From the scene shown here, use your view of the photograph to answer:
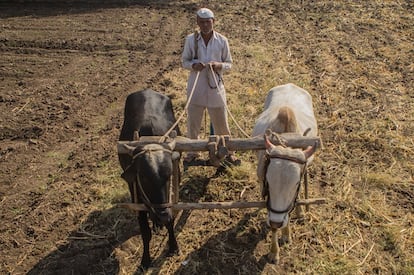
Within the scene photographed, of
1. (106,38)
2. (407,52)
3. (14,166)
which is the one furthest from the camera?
(106,38)

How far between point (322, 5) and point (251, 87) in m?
6.76

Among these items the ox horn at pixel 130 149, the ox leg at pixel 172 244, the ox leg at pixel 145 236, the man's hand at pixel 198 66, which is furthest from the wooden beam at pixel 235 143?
the man's hand at pixel 198 66

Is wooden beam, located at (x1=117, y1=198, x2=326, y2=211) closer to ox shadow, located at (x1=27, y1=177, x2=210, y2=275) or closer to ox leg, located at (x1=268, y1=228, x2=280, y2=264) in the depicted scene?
ox leg, located at (x1=268, y1=228, x2=280, y2=264)

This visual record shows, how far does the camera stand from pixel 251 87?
8.98 m

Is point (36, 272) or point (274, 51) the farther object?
point (274, 51)

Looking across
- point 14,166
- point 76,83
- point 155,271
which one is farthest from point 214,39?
point 76,83

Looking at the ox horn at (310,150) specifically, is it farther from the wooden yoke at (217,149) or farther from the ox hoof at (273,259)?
the ox hoof at (273,259)

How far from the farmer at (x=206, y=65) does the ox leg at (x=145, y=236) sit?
186 centimetres

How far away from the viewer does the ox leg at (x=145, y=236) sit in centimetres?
477

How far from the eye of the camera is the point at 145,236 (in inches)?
189

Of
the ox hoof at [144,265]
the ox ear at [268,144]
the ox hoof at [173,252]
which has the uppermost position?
the ox ear at [268,144]

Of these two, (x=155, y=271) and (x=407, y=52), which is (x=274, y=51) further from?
(x=155, y=271)

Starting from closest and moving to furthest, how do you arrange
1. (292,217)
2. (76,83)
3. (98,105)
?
1. (292,217)
2. (98,105)
3. (76,83)

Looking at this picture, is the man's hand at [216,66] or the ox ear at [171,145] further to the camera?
the man's hand at [216,66]
